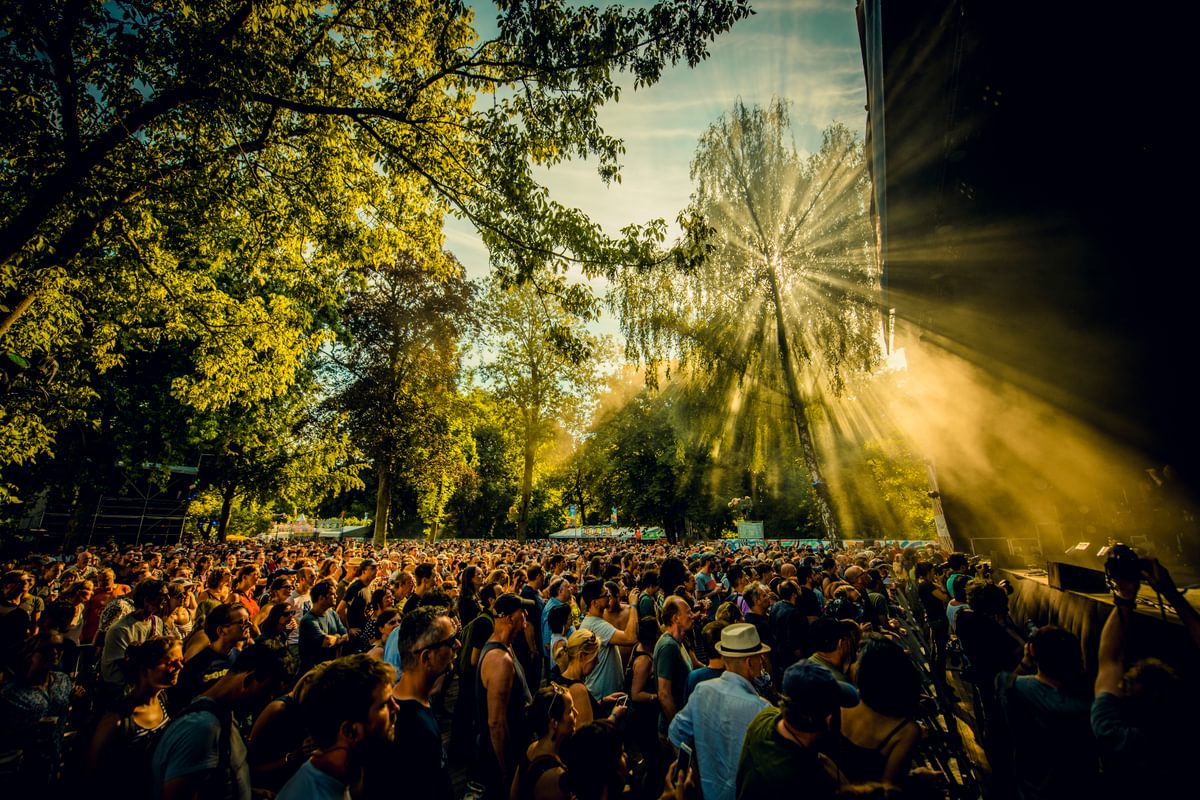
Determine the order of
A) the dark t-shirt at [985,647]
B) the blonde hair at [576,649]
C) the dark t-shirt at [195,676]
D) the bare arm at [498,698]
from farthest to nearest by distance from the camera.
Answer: the dark t-shirt at [985,647]
the blonde hair at [576,649]
the bare arm at [498,698]
the dark t-shirt at [195,676]

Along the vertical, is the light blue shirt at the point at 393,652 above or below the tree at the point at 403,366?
below

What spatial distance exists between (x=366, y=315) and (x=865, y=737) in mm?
25999

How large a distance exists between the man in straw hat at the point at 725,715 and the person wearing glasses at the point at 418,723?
1.48 metres

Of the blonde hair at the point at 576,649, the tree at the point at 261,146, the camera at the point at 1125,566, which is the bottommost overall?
the blonde hair at the point at 576,649

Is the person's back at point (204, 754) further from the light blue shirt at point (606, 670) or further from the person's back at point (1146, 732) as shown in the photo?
the person's back at point (1146, 732)

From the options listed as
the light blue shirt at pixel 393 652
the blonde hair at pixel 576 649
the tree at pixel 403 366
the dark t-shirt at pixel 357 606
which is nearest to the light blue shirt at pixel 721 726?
the blonde hair at pixel 576 649

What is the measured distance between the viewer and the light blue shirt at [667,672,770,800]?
2.64 meters

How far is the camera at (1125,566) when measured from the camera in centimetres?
343

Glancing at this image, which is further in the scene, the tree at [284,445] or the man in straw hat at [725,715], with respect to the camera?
the tree at [284,445]

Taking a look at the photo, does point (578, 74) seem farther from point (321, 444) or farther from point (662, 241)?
point (321, 444)

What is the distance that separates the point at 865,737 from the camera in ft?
8.17

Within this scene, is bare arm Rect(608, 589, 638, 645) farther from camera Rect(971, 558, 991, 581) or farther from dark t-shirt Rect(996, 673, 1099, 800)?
camera Rect(971, 558, 991, 581)

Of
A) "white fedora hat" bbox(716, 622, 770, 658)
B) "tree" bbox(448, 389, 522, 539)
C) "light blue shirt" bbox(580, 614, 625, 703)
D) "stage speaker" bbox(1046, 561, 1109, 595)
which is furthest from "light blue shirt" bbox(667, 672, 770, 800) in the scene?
"tree" bbox(448, 389, 522, 539)

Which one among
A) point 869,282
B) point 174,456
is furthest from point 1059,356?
point 174,456
